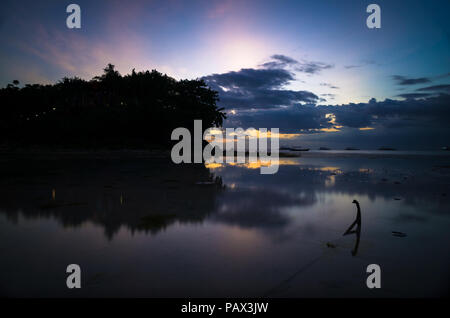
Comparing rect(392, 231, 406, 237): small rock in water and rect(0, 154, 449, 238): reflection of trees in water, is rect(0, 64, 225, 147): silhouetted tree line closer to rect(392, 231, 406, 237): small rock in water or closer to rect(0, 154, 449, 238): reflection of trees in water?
rect(0, 154, 449, 238): reflection of trees in water

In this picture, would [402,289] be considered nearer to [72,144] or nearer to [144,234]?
[144,234]

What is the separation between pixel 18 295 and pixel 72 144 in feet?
147

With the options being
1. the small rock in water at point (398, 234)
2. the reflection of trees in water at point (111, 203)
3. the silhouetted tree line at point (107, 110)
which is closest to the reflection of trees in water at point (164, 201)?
the reflection of trees in water at point (111, 203)

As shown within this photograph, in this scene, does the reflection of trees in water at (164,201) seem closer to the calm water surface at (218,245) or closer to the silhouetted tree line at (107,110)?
the calm water surface at (218,245)

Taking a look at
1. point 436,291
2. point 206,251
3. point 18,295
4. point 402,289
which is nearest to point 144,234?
point 206,251

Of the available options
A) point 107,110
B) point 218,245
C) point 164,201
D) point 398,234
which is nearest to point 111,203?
point 164,201

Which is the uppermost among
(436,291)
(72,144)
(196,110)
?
(196,110)

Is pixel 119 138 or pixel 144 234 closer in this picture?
pixel 144 234

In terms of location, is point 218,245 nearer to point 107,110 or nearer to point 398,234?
point 398,234

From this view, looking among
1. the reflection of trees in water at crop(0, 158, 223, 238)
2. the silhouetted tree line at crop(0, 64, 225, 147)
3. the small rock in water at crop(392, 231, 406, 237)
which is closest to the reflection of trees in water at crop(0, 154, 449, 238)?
the reflection of trees in water at crop(0, 158, 223, 238)

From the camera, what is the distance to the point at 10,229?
21.3ft

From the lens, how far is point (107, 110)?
50.2 metres

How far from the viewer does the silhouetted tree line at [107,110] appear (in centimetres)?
4466
